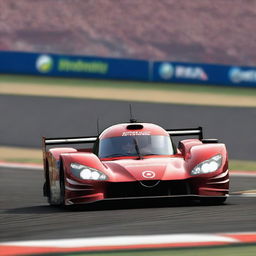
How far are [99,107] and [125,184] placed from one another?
1629cm

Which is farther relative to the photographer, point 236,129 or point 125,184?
point 236,129

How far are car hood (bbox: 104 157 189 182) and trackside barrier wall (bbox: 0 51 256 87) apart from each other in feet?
84.2

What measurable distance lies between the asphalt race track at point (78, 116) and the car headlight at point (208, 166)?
13.8m

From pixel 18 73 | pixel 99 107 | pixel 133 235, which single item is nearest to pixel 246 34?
pixel 18 73

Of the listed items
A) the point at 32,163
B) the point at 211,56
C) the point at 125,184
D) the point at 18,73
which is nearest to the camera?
the point at 125,184

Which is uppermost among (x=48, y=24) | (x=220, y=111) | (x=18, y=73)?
(x=48, y=24)

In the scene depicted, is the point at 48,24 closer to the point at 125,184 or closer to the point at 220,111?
the point at 220,111

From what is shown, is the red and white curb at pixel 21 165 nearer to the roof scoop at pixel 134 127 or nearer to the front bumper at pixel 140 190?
the roof scoop at pixel 134 127

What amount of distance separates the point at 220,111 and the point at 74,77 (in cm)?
1334

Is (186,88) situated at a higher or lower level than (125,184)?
higher

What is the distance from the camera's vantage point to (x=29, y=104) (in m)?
26.7

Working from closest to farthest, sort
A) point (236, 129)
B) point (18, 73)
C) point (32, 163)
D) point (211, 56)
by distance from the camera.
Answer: point (32, 163) < point (236, 129) < point (18, 73) < point (211, 56)

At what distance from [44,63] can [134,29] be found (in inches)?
639

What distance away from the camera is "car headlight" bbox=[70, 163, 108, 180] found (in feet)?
34.1
